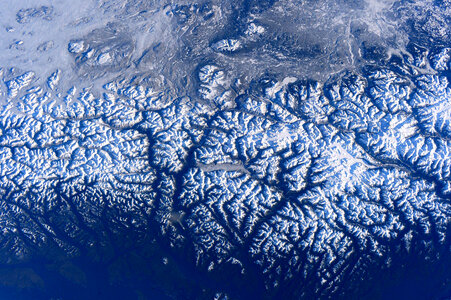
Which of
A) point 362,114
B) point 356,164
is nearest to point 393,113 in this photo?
point 362,114

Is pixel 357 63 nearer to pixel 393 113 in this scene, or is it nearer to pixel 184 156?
pixel 393 113

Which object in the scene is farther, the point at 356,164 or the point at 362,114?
the point at 362,114

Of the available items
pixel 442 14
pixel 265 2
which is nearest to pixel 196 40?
pixel 265 2

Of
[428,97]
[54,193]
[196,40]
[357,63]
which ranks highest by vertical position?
[196,40]

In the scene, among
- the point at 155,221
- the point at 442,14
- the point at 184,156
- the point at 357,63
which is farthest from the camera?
the point at 442,14

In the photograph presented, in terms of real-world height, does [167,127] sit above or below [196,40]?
below

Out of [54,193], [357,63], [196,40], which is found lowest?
[54,193]

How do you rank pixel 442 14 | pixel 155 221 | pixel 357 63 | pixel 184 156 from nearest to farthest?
1. pixel 155 221
2. pixel 184 156
3. pixel 357 63
4. pixel 442 14

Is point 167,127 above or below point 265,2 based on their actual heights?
below

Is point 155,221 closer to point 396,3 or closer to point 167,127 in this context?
point 167,127
